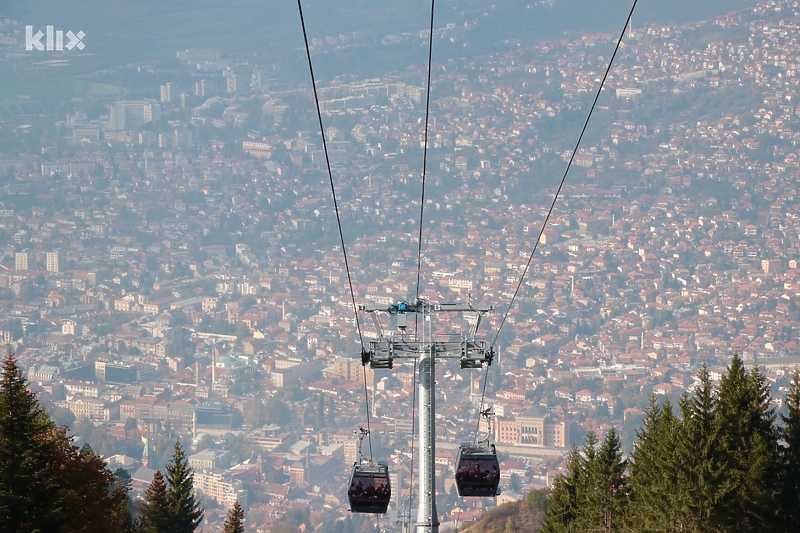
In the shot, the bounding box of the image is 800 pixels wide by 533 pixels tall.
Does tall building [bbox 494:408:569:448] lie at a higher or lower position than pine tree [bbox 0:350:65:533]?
higher

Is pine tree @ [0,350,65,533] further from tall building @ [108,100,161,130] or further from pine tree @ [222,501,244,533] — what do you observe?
tall building @ [108,100,161,130]

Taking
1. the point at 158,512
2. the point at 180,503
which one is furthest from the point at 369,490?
the point at 180,503

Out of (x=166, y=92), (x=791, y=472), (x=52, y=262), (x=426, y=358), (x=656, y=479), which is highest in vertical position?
(x=166, y=92)

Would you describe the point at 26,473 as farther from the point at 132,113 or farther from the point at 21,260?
the point at 132,113

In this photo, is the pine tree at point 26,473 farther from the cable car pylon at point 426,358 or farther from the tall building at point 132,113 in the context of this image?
the tall building at point 132,113

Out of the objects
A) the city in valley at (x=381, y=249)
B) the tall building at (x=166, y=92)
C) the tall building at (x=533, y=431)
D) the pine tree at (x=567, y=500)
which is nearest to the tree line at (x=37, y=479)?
the pine tree at (x=567, y=500)

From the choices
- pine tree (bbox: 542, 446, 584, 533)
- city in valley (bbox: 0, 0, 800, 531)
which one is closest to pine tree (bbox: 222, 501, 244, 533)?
pine tree (bbox: 542, 446, 584, 533)

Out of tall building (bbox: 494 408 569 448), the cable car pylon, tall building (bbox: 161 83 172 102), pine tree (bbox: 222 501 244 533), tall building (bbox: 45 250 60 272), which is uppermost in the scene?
tall building (bbox: 161 83 172 102)
